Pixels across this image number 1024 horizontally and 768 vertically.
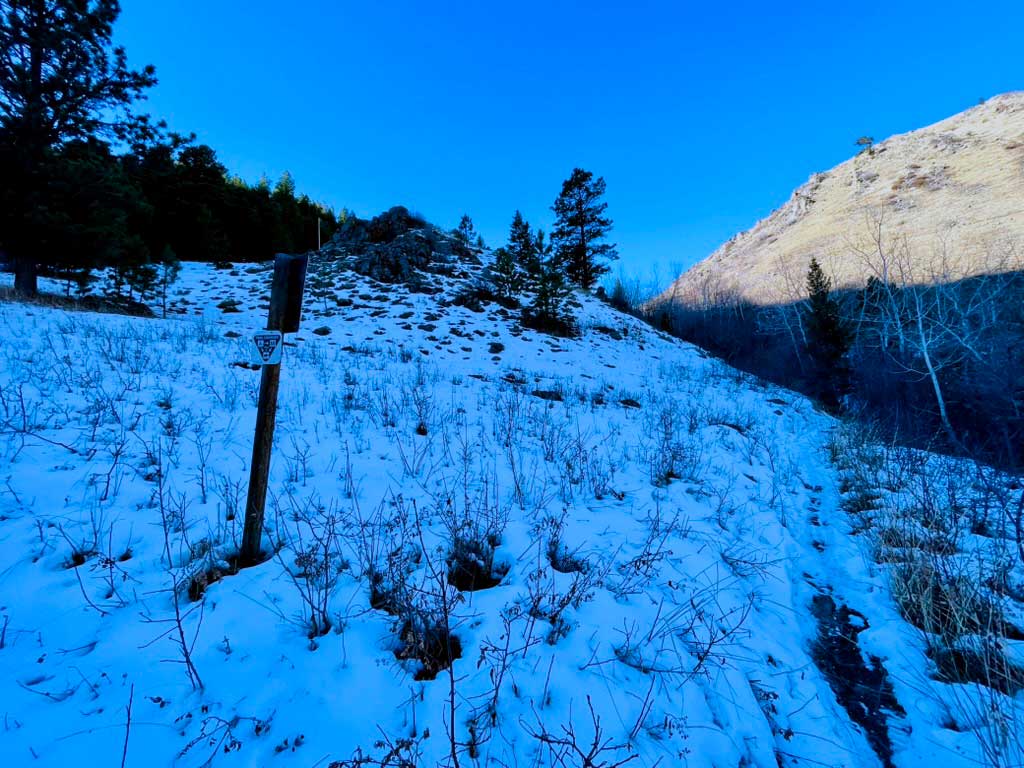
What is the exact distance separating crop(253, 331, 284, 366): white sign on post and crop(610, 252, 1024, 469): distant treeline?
31.8 feet

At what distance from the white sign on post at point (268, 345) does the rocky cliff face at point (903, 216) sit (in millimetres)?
32592

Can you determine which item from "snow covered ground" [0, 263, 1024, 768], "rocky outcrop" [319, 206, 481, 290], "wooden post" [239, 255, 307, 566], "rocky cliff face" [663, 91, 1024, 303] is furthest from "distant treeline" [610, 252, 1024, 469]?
"rocky outcrop" [319, 206, 481, 290]

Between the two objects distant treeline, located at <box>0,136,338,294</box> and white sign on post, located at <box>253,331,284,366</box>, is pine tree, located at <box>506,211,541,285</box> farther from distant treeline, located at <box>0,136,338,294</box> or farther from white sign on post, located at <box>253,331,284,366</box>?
white sign on post, located at <box>253,331,284,366</box>

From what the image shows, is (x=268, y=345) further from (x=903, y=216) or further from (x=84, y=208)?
(x=903, y=216)

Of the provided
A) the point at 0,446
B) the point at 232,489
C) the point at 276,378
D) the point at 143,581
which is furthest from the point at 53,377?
the point at 276,378

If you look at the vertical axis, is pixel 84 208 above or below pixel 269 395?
above

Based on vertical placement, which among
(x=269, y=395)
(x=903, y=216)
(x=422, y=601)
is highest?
(x=903, y=216)

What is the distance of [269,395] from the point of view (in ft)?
7.90

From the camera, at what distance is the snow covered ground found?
63.9 inches

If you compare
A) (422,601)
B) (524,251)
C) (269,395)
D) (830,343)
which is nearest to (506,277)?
(524,251)

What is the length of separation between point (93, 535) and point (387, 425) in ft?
9.76

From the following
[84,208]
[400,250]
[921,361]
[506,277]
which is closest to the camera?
[84,208]

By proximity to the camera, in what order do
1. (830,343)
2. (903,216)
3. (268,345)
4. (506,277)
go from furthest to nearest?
(903,216), (506,277), (830,343), (268,345)

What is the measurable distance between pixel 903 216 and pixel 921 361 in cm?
4034
